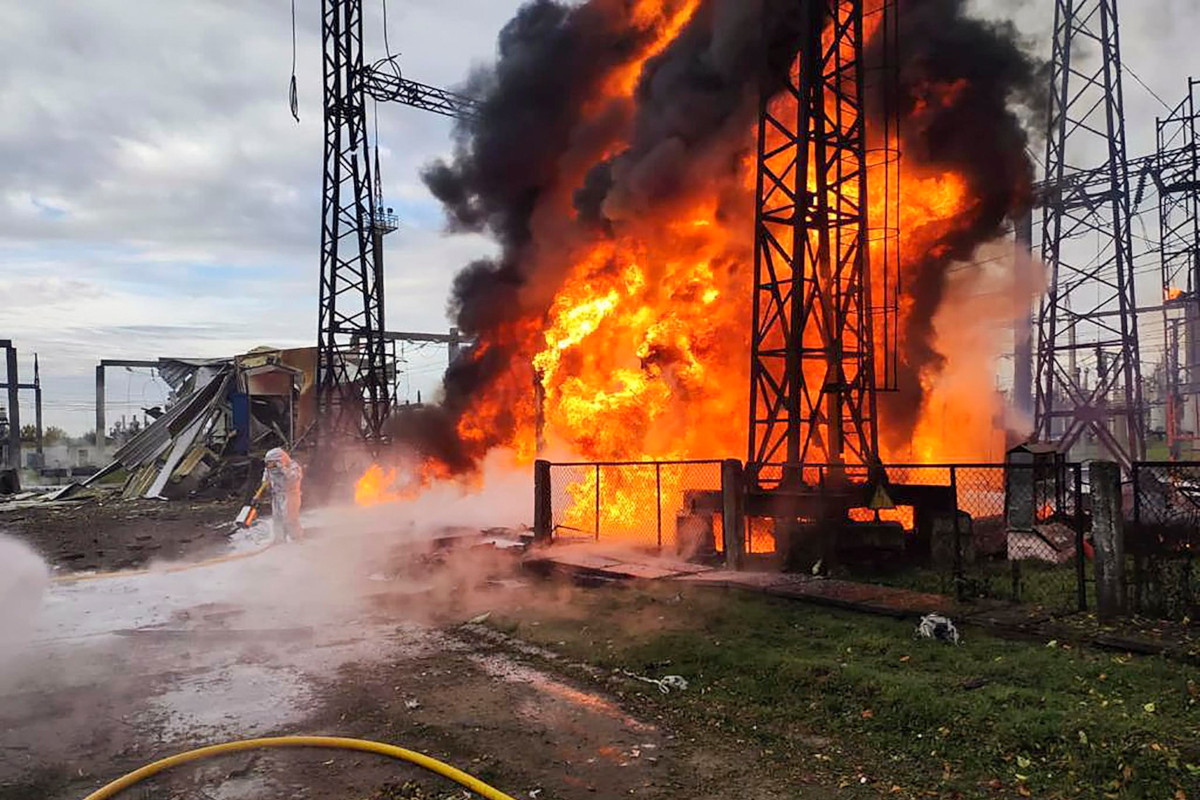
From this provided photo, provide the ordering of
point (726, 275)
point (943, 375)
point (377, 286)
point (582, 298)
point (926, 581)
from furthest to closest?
point (377, 286), point (943, 375), point (582, 298), point (726, 275), point (926, 581)

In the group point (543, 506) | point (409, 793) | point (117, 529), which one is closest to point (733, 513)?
point (543, 506)

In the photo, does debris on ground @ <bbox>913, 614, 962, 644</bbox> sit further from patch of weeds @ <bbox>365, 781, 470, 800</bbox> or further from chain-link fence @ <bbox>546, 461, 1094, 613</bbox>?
patch of weeds @ <bbox>365, 781, 470, 800</bbox>

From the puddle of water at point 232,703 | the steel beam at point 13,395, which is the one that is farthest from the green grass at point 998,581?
the steel beam at point 13,395

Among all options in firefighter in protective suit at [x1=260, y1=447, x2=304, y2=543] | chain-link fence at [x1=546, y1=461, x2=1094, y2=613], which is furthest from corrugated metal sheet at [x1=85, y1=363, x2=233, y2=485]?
chain-link fence at [x1=546, y1=461, x2=1094, y2=613]

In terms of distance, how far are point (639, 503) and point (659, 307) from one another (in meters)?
4.37

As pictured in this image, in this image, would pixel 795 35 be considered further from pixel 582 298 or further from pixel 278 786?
pixel 278 786

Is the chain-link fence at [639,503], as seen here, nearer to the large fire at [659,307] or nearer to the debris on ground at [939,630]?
the large fire at [659,307]

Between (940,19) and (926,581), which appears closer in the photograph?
(926,581)

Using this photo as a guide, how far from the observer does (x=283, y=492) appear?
1642 centimetres

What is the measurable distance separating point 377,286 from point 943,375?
18610mm

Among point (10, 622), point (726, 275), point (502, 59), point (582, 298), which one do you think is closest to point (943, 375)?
point (726, 275)

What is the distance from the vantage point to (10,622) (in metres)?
9.18

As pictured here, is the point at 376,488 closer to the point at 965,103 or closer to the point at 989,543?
the point at 989,543

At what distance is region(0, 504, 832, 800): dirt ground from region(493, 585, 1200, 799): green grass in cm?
49
